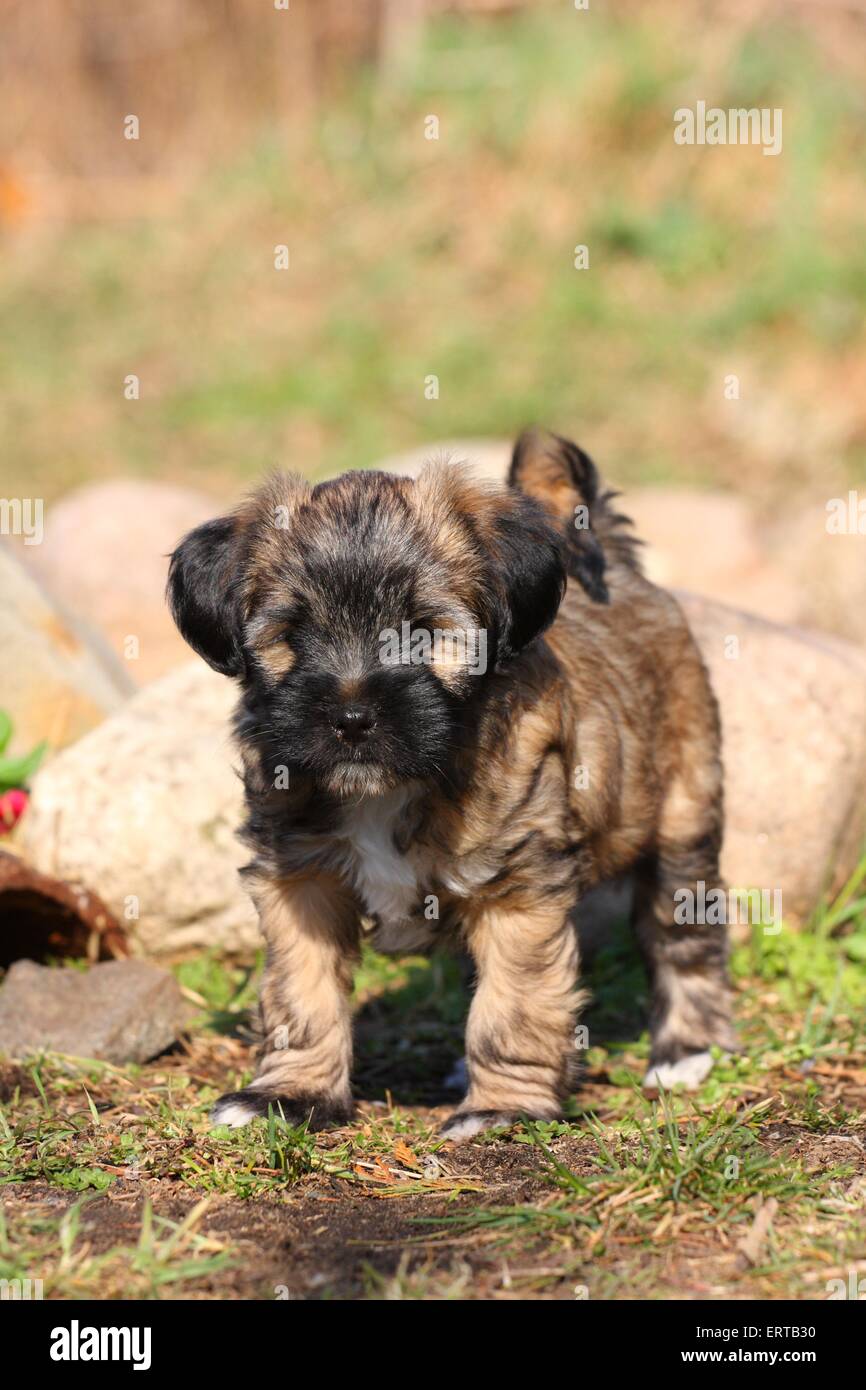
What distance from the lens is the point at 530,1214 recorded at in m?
3.53

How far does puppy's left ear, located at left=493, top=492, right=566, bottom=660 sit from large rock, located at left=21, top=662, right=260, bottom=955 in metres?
2.13

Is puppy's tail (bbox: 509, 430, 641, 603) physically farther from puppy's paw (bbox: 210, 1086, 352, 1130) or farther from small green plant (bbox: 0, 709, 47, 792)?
small green plant (bbox: 0, 709, 47, 792)

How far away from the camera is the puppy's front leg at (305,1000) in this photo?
169 inches

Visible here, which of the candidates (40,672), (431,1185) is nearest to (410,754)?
(431,1185)

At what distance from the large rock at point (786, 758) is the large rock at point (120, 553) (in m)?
3.48

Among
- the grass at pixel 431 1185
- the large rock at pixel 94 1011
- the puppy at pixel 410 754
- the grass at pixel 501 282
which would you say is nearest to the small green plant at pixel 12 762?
the large rock at pixel 94 1011

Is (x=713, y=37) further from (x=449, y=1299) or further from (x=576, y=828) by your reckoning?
(x=449, y=1299)

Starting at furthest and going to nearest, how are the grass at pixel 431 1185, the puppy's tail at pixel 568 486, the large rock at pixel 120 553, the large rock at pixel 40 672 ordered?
the large rock at pixel 120 553 → the large rock at pixel 40 672 → the puppy's tail at pixel 568 486 → the grass at pixel 431 1185

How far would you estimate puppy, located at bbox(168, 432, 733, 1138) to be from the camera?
12.3ft

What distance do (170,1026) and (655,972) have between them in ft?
5.21

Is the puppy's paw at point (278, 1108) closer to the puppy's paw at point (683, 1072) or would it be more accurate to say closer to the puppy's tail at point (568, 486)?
the puppy's paw at point (683, 1072)

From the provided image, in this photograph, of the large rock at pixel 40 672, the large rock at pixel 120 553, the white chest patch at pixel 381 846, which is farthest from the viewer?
the large rock at pixel 120 553

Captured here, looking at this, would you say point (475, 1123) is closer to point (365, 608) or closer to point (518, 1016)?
point (518, 1016)

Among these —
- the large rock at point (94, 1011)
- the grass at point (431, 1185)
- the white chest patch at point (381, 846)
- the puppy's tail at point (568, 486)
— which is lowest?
the grass at point (431, 1185)
